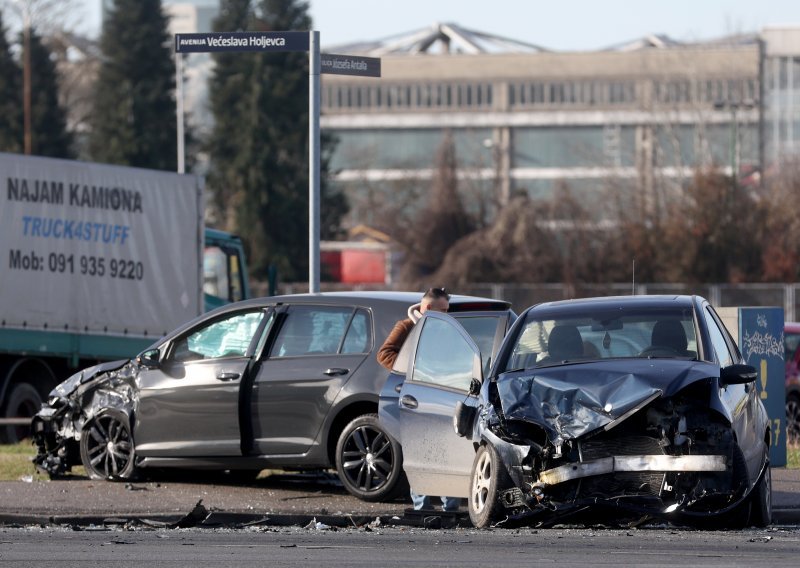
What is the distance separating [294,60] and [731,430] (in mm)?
64274

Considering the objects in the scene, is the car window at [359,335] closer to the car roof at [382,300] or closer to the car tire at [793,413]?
the car roof at [382,300]

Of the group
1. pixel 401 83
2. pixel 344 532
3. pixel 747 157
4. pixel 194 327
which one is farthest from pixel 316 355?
pixel 401 83

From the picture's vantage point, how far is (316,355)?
41.4 feet

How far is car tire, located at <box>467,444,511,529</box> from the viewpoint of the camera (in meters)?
9.42

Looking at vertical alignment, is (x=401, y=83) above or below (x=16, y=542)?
above

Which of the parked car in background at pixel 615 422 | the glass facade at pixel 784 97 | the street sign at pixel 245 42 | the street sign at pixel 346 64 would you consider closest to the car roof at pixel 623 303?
the parked car in background at pixel 615 422

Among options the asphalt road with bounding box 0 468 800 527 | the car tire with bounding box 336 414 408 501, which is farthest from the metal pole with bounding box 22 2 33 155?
the car tire with bounding box 336 414 408 501

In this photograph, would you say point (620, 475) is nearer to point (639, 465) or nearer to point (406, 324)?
A: point (639, 465)

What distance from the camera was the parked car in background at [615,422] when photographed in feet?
29.7

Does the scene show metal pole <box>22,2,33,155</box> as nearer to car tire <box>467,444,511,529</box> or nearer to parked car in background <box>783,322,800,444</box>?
parked car in background <box>783,322,800,444</box>

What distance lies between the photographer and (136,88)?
75.0m

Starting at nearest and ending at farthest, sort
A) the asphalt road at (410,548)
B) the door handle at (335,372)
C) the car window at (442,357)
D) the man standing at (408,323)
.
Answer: the asphalt road at (410,548)
the car window at (442,357)
the man standing at (408,323)
the door handle at (335,372)

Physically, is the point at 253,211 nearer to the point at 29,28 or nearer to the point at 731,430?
the point at 29,28

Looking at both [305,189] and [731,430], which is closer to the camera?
[731,430]
